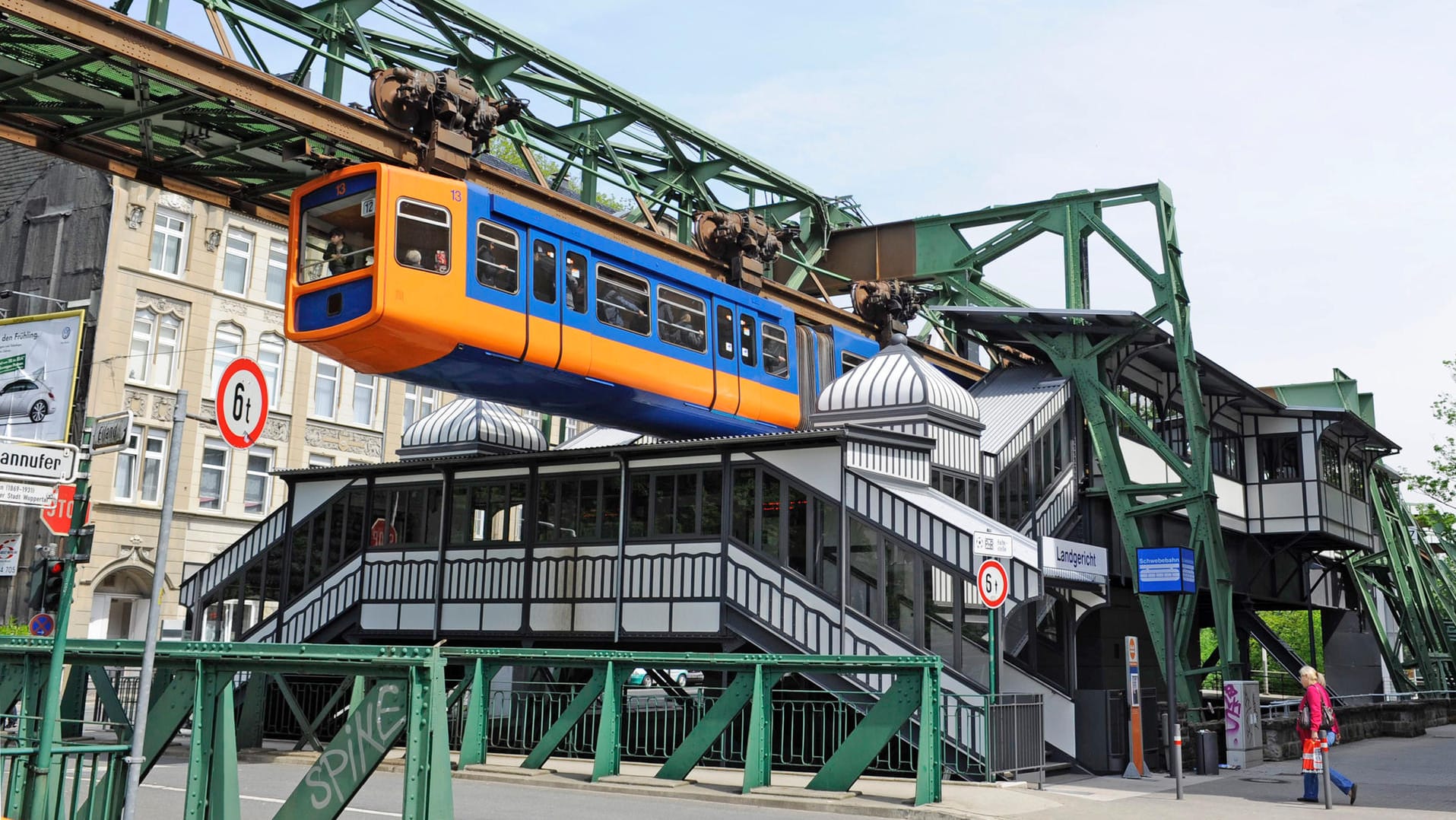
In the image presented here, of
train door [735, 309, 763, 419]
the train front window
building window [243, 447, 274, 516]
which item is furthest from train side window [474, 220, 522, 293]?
building window [243, 447, 274, 516]

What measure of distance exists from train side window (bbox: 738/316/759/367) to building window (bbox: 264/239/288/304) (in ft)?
75.8

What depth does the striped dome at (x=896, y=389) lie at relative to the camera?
2180cm

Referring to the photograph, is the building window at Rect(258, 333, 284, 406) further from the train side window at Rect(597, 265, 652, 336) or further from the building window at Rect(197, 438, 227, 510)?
the train side window at Rect(597, 265, 652, 336)

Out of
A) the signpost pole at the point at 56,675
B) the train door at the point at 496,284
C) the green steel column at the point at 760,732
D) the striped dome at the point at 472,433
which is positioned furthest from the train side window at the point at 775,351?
the signpost pole at the point at 56,675

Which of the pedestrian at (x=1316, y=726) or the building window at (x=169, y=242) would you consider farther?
Result: the building window at (x=169, y=242)

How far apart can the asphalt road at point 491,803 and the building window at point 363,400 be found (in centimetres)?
2870

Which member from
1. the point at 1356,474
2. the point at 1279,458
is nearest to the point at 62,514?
the point at 1279,458

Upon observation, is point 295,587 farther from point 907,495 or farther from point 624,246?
point 907,495

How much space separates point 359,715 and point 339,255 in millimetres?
8856

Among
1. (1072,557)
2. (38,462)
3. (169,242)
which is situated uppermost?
(169,242)

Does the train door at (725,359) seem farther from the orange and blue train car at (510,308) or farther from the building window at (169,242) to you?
the building window at (169,242)

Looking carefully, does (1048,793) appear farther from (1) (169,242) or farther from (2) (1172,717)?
(1) (169,242)

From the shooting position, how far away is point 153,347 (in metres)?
37.2

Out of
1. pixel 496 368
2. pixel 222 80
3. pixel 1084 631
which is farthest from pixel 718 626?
pixel 1084 631
